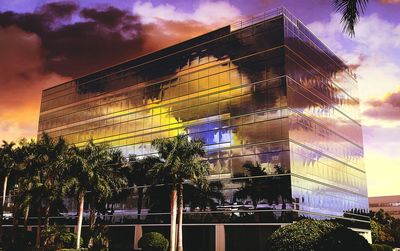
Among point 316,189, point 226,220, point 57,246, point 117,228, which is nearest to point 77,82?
point 117,228

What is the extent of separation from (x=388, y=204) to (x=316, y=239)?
422 ft

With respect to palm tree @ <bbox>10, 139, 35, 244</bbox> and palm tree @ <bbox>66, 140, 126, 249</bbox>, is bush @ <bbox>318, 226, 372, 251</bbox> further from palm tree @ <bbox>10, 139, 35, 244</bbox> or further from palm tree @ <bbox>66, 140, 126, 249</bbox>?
palm tree @ <bbox>10, 139, 35, 244</bbox>

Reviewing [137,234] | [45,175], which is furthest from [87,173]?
[137,234]

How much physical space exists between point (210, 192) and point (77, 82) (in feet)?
119

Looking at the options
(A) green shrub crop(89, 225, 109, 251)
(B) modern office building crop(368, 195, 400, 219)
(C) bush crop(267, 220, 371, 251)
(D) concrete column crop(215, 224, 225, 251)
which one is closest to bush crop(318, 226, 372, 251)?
(C) bush crop(267, 220, 371, 251)

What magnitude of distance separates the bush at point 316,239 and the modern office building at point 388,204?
123438mm

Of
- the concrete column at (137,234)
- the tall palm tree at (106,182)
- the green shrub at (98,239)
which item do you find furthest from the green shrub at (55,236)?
the concrete column at (137,234)

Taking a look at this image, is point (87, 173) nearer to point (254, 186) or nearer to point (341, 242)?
point (254, 186)

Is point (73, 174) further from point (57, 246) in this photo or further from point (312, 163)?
point (312, 163)

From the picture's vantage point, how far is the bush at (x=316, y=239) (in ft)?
70.0

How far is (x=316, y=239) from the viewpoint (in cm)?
2153

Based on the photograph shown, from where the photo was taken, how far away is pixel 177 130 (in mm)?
57969

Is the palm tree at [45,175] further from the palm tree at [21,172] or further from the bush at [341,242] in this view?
the bush at [341,242]

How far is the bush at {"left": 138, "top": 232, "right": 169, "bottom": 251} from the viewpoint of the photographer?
46.0 metres
